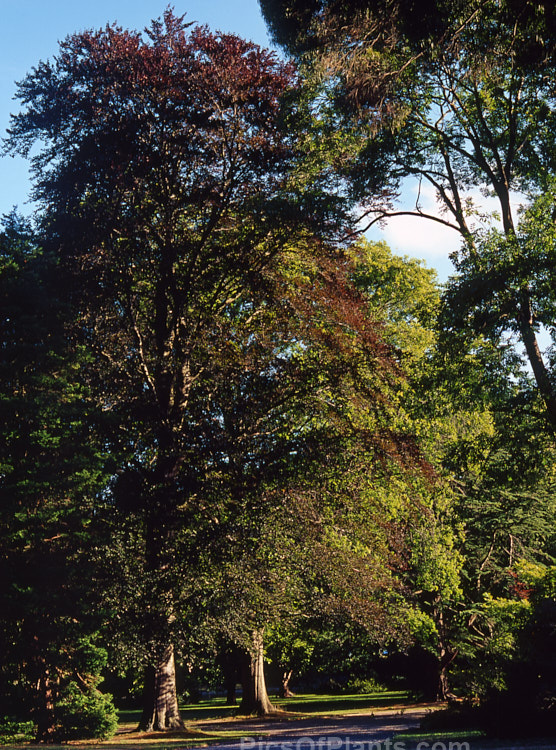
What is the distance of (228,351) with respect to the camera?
18.4 meters

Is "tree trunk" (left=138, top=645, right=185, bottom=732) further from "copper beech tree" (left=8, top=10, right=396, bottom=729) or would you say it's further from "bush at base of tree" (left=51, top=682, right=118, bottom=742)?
"bush at base of tree" (left=51, top=682, right=118, bottom=742)

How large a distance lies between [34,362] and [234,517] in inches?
246

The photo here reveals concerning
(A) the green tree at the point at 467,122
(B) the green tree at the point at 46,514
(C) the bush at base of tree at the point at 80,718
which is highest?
(A) the green tree at the point at 467,122

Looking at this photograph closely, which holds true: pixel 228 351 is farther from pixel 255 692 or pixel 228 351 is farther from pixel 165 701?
pixel 255 692

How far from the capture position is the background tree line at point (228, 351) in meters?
16.2

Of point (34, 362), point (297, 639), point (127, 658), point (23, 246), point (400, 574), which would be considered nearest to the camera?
point (127, 658)

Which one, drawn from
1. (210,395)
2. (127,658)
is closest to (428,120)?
(210,395)

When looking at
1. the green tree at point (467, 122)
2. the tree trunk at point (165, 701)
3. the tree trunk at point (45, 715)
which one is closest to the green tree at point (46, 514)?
the tree trunk at point (45, 715)

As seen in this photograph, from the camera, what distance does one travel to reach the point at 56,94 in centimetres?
1855

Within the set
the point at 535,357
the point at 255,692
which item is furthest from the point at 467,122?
the point at 255,692

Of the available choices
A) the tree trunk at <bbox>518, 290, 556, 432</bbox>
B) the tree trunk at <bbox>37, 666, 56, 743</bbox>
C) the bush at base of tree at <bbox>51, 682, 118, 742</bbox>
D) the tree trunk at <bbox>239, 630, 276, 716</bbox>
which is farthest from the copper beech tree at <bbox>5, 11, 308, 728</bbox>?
the tree trunk at <bbox>239, 630, 276, 716</bbox>

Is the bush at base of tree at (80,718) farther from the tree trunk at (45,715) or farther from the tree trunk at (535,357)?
the tree trunk at (535,357)

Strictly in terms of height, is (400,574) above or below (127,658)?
above

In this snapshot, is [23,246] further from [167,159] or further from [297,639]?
[297,639]
